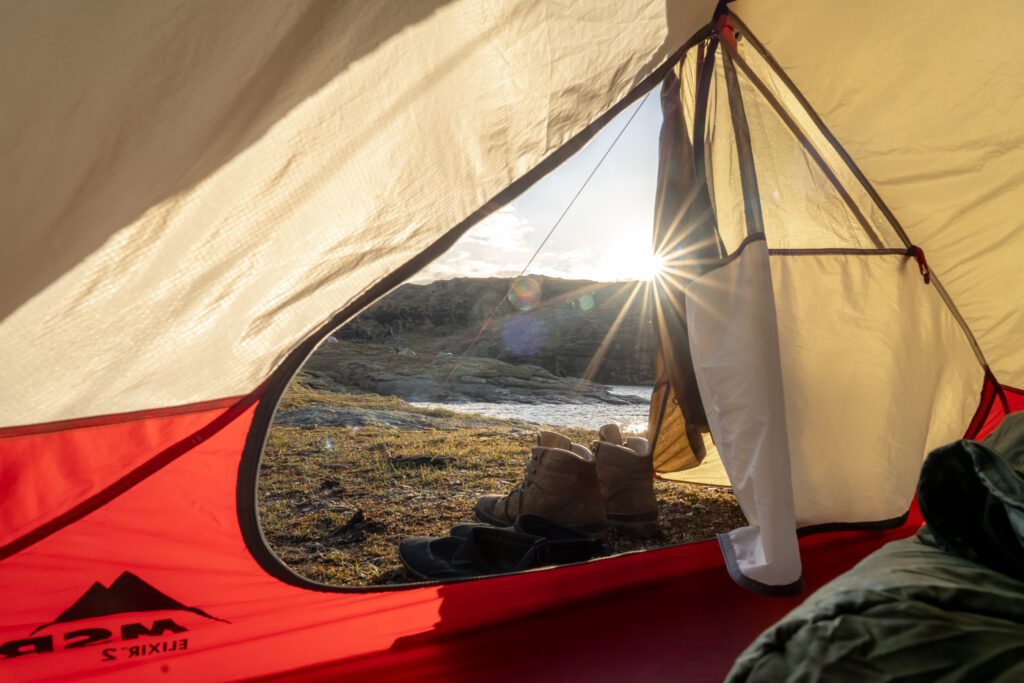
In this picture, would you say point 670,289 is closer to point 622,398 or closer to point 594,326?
point 622,398

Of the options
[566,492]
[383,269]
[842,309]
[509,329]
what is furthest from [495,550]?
[509,329]

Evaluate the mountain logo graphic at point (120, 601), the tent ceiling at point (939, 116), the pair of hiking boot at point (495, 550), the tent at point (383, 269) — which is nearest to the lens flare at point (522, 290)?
the tent at point (383, 269)

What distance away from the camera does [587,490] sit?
1.60 m

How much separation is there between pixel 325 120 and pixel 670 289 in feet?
3.79

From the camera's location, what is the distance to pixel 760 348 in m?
1.22

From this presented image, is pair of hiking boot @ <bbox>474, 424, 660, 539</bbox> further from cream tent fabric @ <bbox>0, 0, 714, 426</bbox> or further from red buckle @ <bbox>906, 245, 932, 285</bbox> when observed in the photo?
red buckle @ <bbox>906, 245, 932, 285</bbox>

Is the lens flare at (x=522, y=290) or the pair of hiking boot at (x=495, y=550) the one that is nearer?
the pair of hiking boot at (x=495, y=550)

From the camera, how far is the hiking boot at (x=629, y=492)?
1.75 meters

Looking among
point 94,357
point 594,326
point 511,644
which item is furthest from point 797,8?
point 594,326

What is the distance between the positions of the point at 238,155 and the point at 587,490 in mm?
1146

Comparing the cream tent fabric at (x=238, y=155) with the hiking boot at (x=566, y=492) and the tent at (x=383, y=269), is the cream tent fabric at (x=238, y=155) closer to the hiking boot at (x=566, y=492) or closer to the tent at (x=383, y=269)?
the tent at (x=383, y=269)

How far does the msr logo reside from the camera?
3.10 feet

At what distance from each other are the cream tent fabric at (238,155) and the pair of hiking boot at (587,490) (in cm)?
75

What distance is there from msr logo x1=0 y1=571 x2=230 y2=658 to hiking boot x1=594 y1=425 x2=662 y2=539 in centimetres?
110
